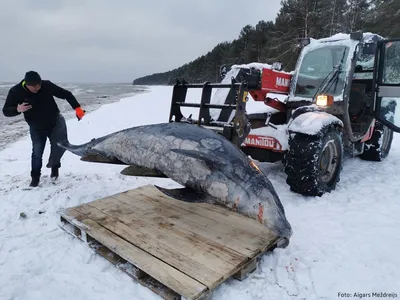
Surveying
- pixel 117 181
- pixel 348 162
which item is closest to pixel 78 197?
pixel 117 181

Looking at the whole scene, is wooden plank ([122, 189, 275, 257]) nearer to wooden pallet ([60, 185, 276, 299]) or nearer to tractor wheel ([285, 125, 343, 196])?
wooden pallet ([60, 185, 276, 299])

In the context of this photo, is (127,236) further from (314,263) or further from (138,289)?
(314,263)

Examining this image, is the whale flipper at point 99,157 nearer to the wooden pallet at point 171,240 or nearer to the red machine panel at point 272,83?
the wooden pallet at point 171,240

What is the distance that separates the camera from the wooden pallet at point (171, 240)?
2494mm

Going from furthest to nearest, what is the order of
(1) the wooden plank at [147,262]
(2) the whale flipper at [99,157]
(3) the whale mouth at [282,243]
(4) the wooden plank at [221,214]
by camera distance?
(2) the whale flipper at [99,157] < (4) the wooden plank at [221,214] < (3) the whale mouth at [282,243] < (1) the wooden plank at [147,262]

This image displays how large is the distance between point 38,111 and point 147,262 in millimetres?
3316

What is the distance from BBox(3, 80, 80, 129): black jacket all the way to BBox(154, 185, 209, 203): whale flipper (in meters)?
2.91

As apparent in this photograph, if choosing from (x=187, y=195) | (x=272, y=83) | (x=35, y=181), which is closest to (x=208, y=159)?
(x=187, y=195)

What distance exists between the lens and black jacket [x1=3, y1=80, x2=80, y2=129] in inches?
183

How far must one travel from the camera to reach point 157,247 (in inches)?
115

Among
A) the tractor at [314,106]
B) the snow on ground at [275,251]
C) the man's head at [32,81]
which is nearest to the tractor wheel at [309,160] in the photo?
the tractor at [314,106]

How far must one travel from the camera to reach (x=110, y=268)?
2.83 metres

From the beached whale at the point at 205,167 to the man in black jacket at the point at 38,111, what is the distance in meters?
2.09

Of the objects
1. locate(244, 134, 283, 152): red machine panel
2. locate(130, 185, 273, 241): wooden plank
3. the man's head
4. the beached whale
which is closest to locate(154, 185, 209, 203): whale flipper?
the beached whale
